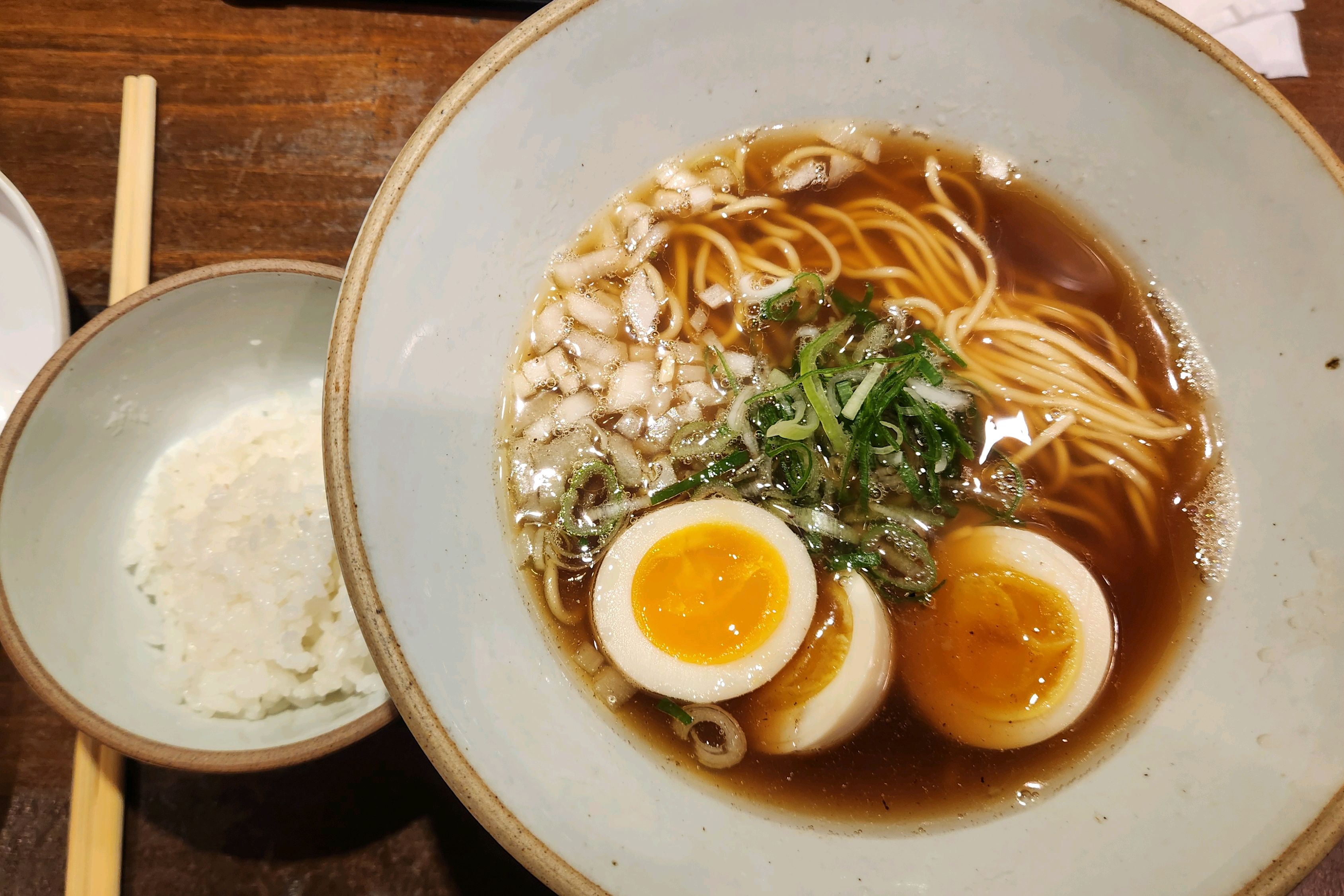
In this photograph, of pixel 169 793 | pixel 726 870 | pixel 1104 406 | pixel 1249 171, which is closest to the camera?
pixel 726 870

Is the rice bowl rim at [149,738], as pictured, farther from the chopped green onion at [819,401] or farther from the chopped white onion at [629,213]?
the chopped white onion at [629,213]

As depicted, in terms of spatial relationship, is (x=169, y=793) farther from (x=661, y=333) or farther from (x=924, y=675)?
(x=924, y=675)

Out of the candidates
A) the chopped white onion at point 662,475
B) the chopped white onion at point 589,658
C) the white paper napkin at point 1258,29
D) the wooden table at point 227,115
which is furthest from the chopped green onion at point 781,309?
the white paper napkin at point 1258,29

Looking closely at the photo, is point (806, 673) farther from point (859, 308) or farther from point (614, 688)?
point (859, 308)

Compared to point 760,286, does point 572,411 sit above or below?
below

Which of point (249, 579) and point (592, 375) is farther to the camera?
point (592, 375)

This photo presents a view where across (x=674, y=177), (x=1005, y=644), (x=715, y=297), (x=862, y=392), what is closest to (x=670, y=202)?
(x=674, y=177)

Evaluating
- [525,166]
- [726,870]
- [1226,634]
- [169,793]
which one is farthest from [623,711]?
[1226,634]

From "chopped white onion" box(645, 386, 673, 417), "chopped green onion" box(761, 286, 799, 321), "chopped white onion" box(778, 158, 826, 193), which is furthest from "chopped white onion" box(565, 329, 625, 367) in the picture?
"chopped white onion" box(778, 158, 826, 193)
